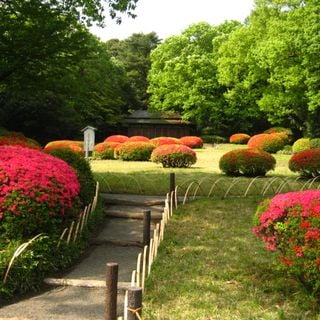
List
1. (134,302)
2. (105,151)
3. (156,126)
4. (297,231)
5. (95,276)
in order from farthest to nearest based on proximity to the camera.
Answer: (156,126), (105,151), (95,276), (297,231), (134,302)

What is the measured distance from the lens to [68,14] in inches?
499

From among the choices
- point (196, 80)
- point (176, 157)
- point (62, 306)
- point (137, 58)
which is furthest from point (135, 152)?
point (137, 58)

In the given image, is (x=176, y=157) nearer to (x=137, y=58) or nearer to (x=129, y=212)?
(x=129, y=212)

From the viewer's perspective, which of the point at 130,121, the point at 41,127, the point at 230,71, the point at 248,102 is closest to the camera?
the point at 41,127

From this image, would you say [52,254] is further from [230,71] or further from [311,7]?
[230,71]

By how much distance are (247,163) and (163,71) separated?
3107cm

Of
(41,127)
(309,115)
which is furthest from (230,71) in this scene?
(41,127)

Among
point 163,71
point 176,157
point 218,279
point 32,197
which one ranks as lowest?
point 218,279

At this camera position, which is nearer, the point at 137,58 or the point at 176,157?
the point at 176,157

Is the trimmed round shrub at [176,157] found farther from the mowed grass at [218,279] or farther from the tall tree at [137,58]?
the tall tree at [137,58]

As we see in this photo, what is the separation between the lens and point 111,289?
13.1ft

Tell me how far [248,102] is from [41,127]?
58.4ft

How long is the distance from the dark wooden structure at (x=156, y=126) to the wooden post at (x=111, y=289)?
38.8 meters

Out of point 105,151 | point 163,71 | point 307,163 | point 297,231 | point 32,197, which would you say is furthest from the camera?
point 163,71
